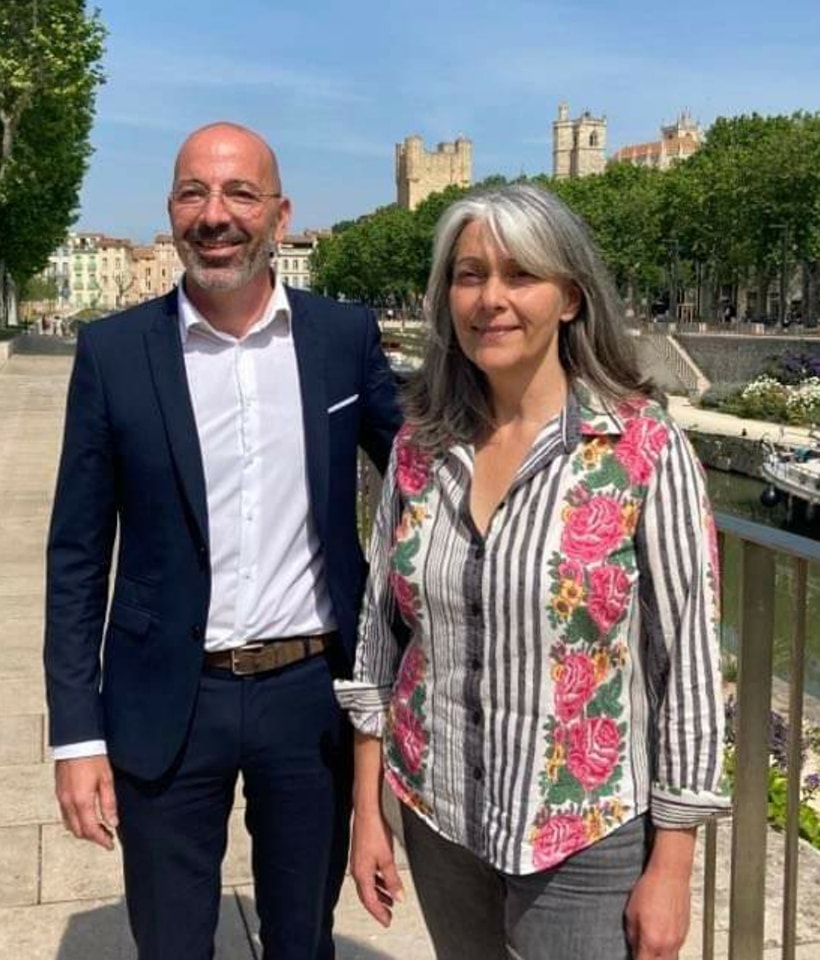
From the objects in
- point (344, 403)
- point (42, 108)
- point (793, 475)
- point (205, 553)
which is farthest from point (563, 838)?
point (42, 108)

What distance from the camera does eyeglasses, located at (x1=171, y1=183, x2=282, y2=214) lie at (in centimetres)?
209

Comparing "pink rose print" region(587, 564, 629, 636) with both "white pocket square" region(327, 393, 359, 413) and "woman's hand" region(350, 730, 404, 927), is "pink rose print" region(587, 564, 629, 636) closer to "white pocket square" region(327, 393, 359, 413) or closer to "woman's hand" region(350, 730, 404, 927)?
"woman's hand" region(350, 730, 404, 927)

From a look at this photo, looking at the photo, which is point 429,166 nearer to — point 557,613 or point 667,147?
point 667,147

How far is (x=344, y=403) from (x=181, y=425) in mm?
320

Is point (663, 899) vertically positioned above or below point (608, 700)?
below

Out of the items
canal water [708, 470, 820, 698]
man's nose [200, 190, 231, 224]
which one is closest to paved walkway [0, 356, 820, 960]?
canal water [708, 470, 820, 698]

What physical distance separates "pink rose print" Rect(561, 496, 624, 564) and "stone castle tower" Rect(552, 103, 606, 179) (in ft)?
480

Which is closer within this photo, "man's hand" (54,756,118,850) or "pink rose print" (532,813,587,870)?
"pink rose print" (532,813,587,870)

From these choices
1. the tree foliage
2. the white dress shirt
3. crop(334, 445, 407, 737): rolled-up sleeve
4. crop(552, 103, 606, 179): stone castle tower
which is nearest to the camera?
crop(334, 445, 407, 737): rolled-up sleeve

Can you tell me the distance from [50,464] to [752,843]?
11497 millimetres

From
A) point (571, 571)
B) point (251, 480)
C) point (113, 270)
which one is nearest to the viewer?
point (571, 571)

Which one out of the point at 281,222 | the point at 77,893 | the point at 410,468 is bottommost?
the point at 77,893

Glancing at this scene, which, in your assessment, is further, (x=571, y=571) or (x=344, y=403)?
(x=344, y=403)

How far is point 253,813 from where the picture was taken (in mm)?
2311
